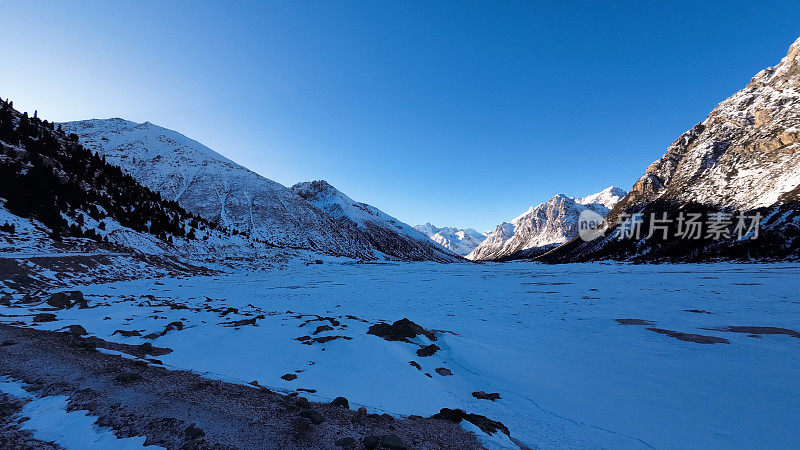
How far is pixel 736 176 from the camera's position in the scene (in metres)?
92.5

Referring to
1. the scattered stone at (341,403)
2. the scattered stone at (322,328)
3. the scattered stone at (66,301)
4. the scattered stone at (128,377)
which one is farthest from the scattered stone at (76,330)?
the scattered stone at (341,403)

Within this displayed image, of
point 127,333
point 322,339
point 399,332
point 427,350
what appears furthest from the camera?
point 399,332

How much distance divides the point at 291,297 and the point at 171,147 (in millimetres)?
140606

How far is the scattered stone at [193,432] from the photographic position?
13.1 feet

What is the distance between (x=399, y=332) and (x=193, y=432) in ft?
23.0

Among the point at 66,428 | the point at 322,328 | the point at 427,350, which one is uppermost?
the point at 66,428

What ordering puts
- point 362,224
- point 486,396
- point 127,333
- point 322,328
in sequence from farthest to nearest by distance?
point 362,224, point 322,328, point 127,333, point 486,396

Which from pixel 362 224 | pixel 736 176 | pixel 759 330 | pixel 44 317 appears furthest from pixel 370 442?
pixel 362 224

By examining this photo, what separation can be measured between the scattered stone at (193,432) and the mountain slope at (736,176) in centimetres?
9111

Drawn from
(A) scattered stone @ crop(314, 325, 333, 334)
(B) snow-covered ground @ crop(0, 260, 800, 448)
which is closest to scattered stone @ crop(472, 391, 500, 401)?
(B) snow-covered ground @ crop(0, 260, 800, 448)

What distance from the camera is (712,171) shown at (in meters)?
104

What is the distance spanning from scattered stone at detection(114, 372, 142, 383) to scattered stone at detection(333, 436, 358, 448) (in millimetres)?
4383

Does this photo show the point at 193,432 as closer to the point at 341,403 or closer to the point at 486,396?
the point at 341,403

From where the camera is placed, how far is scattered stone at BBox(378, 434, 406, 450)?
401cm
